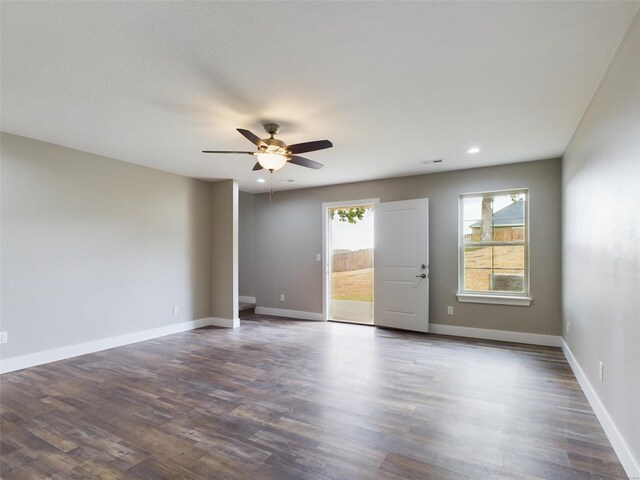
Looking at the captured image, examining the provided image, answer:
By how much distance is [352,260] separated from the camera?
7.03 meters

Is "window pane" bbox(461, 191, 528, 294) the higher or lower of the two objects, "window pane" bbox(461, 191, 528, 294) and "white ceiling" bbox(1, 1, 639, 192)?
the lower

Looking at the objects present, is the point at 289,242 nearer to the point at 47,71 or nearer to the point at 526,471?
the point at 47,71

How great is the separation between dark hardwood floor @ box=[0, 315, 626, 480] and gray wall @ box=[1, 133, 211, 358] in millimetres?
562

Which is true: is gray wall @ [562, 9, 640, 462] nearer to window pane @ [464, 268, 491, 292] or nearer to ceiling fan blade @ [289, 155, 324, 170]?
window pane @ [464, 268, 491, 292]

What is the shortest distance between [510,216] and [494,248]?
50 cm

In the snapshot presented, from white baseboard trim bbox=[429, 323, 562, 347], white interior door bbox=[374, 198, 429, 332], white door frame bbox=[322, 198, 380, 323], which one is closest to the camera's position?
white baseboard trim bbox=[429, 323, 562, 347]

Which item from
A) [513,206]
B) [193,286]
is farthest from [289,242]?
[513,206]

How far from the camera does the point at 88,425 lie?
8.05 ft

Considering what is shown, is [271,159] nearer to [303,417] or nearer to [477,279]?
[303,417]

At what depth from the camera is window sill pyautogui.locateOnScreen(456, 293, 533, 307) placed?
4566 millimetres

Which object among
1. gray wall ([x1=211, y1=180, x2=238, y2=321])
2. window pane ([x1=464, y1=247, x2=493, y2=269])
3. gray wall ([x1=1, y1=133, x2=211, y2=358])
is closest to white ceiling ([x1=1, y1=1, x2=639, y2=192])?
gray wall ([x1=1, y1=133, x2=211, y2=358])

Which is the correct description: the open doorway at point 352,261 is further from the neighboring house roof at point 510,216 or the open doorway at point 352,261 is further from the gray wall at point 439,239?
the neighboring house roof at point 510,216

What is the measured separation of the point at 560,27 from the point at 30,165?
487 cm

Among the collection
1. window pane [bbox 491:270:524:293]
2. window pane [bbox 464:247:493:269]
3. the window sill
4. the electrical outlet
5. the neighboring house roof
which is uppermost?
the neighboring house roof
